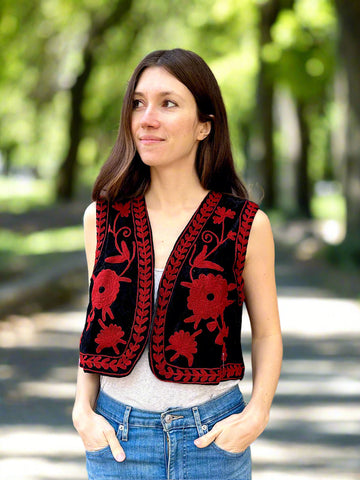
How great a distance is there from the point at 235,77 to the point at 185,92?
89.3ft

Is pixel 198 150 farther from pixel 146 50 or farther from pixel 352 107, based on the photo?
pixel 146 50

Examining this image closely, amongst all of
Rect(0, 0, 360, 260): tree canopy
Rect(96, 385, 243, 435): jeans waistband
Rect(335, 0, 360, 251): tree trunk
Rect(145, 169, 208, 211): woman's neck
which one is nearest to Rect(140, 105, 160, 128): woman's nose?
Rect(145, 169, 208, 211): woman's neck

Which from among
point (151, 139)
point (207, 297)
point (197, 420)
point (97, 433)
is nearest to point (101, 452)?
point (97, 433)

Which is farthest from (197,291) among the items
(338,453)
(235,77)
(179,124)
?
(235,77)

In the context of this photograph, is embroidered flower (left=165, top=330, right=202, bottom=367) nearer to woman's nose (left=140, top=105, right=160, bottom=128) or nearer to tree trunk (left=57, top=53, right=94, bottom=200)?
woman's nose (left=140, top=105, right=160, bottom=128)

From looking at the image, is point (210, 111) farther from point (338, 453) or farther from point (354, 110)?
point (354, 110)

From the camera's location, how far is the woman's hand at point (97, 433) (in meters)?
2.69

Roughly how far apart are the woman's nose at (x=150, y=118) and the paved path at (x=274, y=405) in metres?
3.26

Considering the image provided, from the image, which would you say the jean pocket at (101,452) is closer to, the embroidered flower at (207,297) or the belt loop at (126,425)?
the belt loop at (126,425)

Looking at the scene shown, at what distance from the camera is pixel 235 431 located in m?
2.72

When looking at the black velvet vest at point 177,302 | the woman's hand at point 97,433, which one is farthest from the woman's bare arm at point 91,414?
the black velvet vest at point 177,302

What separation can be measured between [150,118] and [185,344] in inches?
27.5

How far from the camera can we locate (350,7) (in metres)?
16.8

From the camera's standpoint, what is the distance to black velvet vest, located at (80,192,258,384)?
2.69 m
